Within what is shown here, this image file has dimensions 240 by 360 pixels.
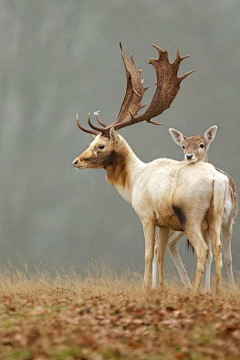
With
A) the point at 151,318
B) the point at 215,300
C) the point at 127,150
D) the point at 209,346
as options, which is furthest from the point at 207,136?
the point at 209,346

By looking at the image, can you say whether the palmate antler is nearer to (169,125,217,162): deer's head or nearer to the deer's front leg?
(169,125,217,162): deer's head

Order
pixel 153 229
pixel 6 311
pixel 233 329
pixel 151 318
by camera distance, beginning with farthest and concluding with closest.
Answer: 1. pixel 153 229
2. pixel 6 311
3. pixel 151 318
4. pixel 233 329

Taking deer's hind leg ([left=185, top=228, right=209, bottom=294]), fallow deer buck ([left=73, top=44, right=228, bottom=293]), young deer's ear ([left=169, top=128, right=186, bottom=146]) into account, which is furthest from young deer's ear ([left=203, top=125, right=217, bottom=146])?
deer's hind leg ([left=185, top=228, right=209, bottom=294])

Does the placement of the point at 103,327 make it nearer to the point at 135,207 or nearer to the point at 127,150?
the point at 135,207

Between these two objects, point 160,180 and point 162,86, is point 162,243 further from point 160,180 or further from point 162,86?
point 162,86

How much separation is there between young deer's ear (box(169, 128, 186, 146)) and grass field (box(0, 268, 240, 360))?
3354 millimetres

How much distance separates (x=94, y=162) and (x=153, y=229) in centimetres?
200

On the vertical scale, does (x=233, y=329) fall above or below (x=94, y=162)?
below

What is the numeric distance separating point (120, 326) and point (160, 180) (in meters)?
4.08

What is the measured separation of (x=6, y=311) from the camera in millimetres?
7879

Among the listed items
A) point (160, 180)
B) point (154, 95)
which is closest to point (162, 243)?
point (160, 180)

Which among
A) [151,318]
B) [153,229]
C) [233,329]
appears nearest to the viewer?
[233,329]

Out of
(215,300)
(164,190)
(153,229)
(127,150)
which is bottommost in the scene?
(215,300)

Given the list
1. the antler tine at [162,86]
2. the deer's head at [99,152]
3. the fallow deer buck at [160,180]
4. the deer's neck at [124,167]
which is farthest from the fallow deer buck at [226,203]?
the deer's head at [99,152]
